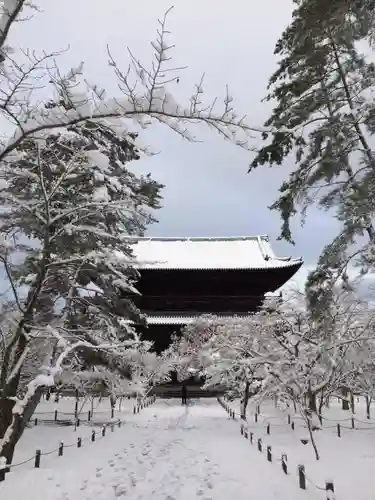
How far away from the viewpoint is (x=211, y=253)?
34.8 m

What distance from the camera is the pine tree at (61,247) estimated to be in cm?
652

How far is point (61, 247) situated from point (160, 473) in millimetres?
5050

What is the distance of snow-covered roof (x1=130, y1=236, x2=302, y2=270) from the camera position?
30859mm

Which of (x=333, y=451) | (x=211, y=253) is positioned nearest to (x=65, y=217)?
(x=333, y=451)

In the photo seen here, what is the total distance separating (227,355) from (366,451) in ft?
24.3

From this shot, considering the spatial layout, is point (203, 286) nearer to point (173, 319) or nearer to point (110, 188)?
point (173, 319)

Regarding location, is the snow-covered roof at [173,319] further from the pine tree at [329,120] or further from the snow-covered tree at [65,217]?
the pine tree at [329,120]

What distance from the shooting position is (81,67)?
3.57 meters

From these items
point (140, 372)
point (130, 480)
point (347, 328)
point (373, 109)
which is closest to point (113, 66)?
point (373, 109)

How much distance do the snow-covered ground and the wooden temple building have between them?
10.4 m

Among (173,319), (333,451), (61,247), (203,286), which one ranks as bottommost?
(333,451)

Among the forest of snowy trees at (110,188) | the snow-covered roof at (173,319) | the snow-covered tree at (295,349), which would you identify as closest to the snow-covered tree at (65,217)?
the forest of snowy trees at (110,188)

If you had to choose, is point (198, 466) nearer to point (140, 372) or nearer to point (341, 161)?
point (341, 161)

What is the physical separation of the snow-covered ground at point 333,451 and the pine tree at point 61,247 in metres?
5.15
